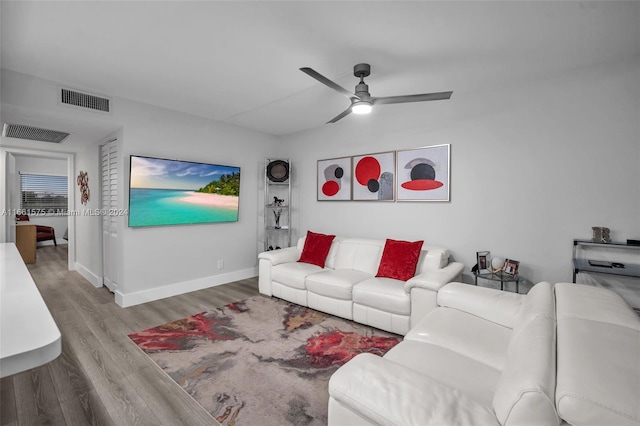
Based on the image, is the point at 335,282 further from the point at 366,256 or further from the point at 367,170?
the point at 367,170

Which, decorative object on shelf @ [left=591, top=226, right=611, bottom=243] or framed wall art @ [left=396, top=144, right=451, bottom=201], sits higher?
framed wall art @ [left=396, top=144, right=451, bottom=201]

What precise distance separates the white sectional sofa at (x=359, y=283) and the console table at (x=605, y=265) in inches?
38.2

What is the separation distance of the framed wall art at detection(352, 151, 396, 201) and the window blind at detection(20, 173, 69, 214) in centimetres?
898

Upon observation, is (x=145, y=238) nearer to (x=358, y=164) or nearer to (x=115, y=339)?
(x=115, y=339)

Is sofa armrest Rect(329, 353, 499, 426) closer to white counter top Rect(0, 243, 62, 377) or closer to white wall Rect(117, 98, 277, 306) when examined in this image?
white counter top Rect(0, 243, 62, 377)

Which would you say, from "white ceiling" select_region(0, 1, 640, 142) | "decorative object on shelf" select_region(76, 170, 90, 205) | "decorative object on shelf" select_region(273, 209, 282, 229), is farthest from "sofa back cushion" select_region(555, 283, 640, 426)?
"decorative object on shelf" select_region(76, 170, 90, 205)

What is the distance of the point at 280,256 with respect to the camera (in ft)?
12.9

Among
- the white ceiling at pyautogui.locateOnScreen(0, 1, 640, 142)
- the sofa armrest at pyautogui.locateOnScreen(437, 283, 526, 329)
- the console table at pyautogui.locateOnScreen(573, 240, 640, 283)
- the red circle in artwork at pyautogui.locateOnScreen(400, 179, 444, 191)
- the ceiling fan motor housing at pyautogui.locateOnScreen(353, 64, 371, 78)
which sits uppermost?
the white ceiling at pyautogui.locateOnScreen(0, 1, 640, 142)

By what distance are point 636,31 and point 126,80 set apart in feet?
14.1

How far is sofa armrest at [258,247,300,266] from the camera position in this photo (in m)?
3.88

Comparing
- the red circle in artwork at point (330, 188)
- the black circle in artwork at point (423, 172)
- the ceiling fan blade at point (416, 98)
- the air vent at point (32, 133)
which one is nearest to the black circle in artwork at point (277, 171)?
the red circle in artwork at point (330, 188)

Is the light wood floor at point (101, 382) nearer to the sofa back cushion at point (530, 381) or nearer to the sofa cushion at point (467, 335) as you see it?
the sofa cushion at point (467, 335)

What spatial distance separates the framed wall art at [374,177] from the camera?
3809 mm

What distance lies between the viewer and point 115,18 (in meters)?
1.95
